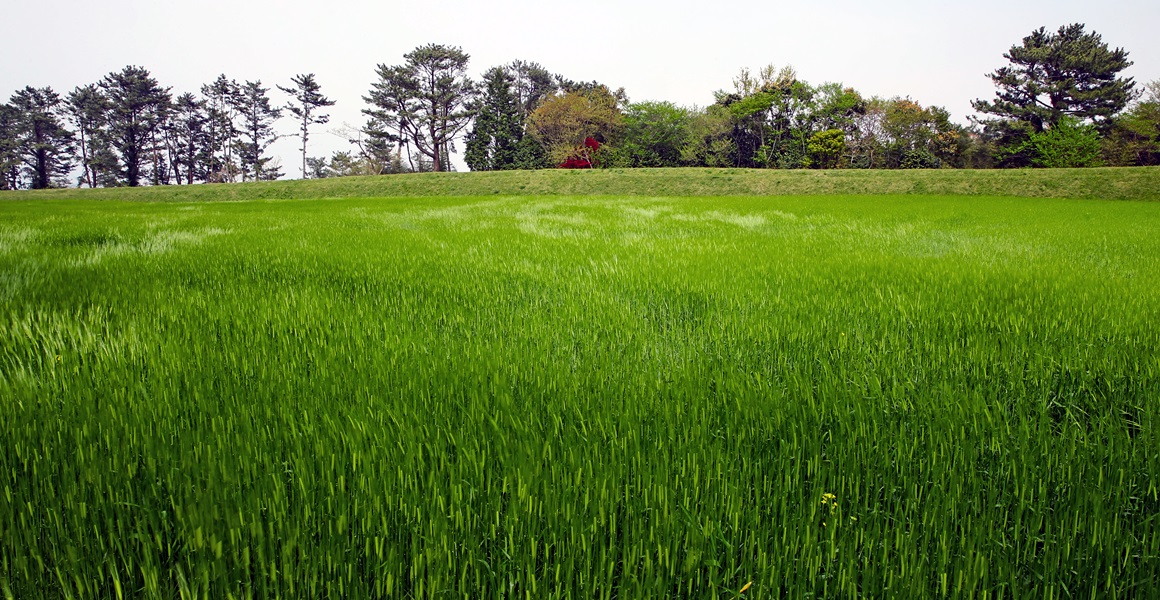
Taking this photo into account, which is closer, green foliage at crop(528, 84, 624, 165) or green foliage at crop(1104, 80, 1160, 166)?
green foliage at crop(1104, 80, 1160, 166)

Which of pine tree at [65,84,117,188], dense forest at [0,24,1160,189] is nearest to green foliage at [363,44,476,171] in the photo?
dense forest at [0,24,1160,189]

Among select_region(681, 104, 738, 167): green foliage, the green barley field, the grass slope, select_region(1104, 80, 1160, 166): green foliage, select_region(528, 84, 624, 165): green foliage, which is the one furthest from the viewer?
select_region(681, 104, 738, 167): green foliage

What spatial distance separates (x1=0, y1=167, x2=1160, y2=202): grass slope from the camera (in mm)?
25016

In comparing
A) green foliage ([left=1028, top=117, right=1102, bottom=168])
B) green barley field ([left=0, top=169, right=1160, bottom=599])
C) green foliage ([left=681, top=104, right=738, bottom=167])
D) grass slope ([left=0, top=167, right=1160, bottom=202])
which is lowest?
green barley field ([left=0, top=169, right=1160, bottom=599])

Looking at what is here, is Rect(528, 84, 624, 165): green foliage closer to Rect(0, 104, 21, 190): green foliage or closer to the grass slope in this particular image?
the grass slope

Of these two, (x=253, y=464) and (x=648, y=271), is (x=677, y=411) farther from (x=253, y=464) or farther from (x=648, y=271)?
(x=648, y=271)

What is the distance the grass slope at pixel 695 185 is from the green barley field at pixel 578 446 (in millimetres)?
28289

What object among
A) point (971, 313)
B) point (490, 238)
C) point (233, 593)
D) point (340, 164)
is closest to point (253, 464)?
point (233, 593)

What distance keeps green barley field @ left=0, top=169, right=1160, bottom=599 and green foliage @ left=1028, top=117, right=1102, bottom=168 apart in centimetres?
4844

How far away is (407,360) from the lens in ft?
6.99

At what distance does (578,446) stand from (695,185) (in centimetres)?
3219

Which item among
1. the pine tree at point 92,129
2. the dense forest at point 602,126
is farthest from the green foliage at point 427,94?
the pine tree at point 92,129

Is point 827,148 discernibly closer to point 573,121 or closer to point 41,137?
point 573,121

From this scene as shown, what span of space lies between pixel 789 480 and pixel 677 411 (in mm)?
468
